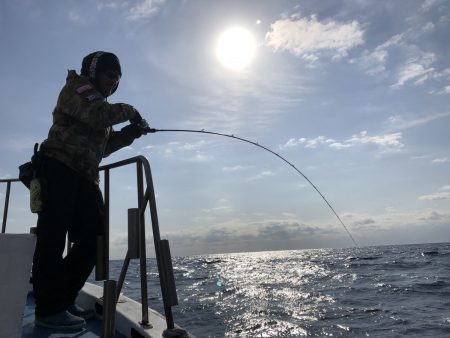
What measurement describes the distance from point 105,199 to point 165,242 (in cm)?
126

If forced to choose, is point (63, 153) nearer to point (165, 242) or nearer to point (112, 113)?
point (112, 113)

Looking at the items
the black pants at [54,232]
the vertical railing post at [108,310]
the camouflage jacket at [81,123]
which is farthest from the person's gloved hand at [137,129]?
the vertical railing post at [108,310]

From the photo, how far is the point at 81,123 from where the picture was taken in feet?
9.92

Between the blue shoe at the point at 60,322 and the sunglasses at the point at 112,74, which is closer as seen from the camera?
the blue shoe at the point at 60,322

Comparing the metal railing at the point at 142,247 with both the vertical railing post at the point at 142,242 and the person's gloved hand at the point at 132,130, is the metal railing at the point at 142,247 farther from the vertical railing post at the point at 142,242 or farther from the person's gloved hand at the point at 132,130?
the person's gloved hand at the point at 132,130

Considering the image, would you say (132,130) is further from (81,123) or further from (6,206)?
(6,206)

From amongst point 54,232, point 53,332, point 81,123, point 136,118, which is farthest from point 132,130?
point 53,332

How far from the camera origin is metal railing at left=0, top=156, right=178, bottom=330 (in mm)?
2221

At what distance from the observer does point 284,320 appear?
8.11 meters

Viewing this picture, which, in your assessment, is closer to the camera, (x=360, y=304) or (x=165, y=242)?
(x=165, y=242)

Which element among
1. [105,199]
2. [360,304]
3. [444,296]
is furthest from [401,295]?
[105,199]

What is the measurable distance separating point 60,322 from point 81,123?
155 cm

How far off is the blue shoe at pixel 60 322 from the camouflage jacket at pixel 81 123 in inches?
43.1

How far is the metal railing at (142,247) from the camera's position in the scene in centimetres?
222
